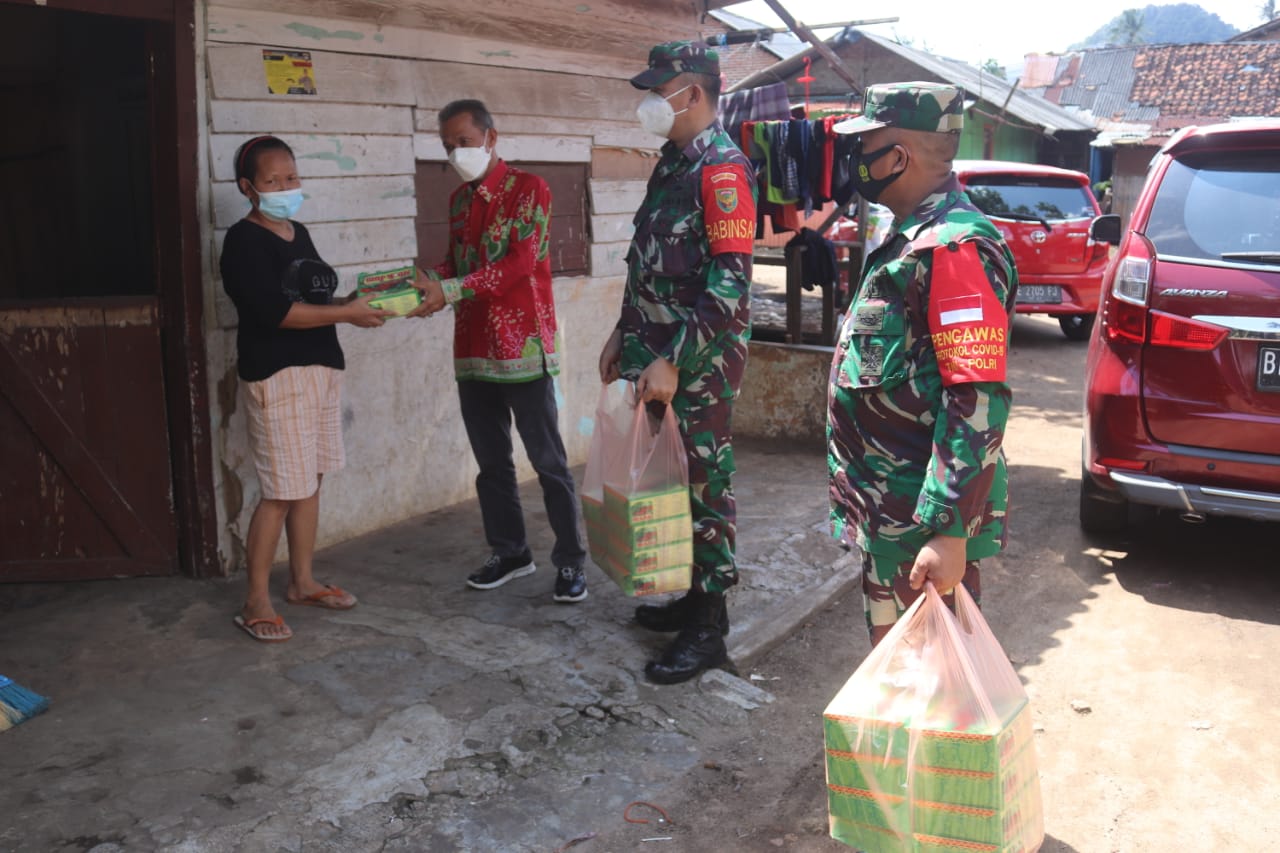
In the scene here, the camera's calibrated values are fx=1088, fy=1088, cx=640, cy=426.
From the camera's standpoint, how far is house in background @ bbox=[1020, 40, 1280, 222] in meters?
26.4

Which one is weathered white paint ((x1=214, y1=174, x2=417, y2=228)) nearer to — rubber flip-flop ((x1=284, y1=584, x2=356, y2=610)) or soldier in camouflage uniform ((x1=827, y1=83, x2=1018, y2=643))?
rubber flip-flop ((x1=284, y1=584, x2=356, y2=610))

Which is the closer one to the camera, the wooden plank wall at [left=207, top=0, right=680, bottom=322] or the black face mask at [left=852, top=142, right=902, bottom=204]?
the black face mask at [left=852, top=142, right=902, bottom=204]

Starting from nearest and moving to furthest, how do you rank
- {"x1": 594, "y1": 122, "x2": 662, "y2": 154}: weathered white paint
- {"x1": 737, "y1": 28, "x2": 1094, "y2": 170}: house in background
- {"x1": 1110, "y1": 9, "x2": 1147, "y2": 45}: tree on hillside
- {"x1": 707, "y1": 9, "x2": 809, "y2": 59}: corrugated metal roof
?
{"x1": 594, "y1": 122, "x2": 662, "y2": 154}: weathered white paint < {"x1": 707, "y1": 9, "x2": 809, "y2": 59}: corrugated metal roof < {"x1": 737, "y1": 28, "x2": 1094, "y2": 170}: house in background < {"x1": 1110, "y1": 9, "x2": 1147, "y2": 45}: tree on hillside

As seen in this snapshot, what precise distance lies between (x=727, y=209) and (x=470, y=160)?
1.17 metres

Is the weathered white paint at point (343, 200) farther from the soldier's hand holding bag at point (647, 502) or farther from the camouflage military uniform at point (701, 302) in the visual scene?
the soldier's hand holding bag at point (647, 502)

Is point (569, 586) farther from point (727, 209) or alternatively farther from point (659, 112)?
point (659, 112)

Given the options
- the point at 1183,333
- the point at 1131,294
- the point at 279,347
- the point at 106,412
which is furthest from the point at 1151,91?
the point at 106,412

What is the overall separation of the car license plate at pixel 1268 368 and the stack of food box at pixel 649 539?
2.48 m

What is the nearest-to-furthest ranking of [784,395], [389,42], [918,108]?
[918,108] → [389,42] → [784,395]

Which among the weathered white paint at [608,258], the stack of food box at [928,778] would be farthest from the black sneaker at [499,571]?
the stack of food box at [928,778]

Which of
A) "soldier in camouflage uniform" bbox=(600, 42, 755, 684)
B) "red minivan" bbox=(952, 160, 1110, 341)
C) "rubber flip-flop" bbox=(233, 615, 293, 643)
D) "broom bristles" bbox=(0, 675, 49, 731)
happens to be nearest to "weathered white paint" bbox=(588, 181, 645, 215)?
"soldier in camouflage uniform" bbox=(600, 42, 755, 684)

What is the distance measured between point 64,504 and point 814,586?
10.3ft

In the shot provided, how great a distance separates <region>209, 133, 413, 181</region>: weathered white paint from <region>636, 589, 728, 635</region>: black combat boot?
2.37 m

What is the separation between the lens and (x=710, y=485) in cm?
393
